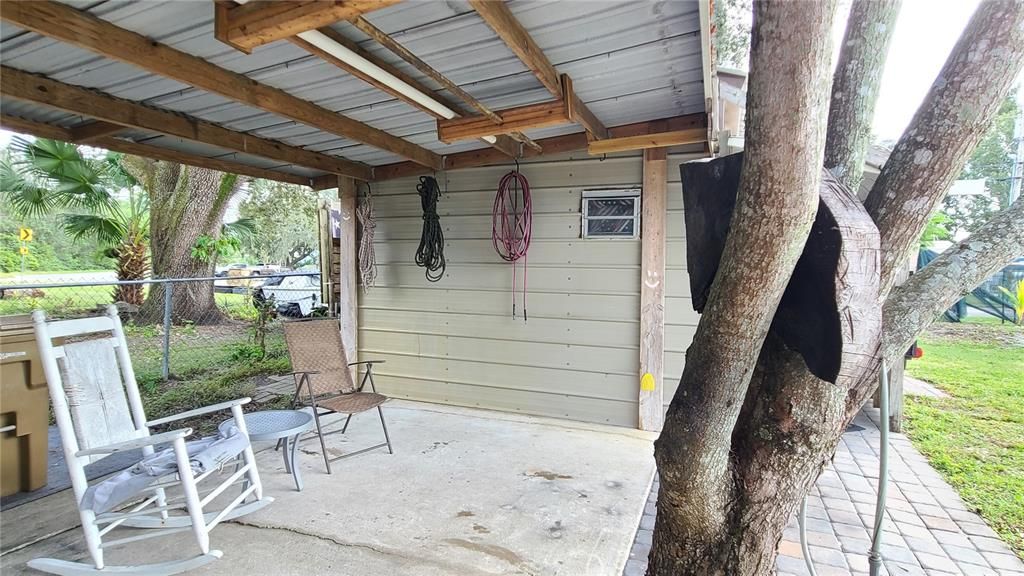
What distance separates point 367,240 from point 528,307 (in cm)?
175

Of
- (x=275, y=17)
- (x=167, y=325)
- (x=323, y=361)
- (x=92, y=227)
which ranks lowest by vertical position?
(x=323, y=361)

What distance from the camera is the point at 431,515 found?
2.45 metres

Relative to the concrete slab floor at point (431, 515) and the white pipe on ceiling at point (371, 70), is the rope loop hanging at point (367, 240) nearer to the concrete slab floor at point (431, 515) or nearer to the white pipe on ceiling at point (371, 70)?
the concrete slab floor at point (431, 515)

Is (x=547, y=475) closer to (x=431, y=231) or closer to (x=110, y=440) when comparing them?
(x=110, y=440)

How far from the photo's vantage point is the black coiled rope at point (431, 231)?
14.3 feet

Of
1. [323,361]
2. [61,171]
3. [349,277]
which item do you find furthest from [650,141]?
[61,171]

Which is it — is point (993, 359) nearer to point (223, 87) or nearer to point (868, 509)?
point (868, 509)

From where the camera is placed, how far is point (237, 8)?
170 cm

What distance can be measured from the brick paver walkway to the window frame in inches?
74.7

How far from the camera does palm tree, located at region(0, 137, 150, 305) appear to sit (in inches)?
195

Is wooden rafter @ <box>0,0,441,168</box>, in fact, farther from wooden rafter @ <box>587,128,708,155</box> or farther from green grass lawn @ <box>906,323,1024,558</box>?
green grass lawn @ <box>906,323,1024,558</box>

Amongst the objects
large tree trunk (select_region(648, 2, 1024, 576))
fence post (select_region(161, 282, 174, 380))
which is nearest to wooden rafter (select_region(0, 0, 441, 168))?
large tree trunk (select_region(648, 2, 1024, 576))

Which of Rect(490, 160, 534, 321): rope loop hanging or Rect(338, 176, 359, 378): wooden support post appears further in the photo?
Rect(338, 176, 359, 378): wooden support post

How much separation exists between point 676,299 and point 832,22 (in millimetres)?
2861
